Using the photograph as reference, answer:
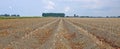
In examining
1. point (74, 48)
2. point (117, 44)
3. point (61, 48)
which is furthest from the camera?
point (117, 44)

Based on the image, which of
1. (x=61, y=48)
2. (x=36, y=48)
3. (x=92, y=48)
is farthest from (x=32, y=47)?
(x=92, y=48)

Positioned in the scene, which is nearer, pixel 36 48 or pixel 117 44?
pixel 36 48

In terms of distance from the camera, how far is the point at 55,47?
1717 cm

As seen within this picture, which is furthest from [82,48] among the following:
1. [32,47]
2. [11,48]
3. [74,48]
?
[11,48]

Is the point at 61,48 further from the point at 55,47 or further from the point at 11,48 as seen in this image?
the point at 11,48

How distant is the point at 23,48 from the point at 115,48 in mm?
5798


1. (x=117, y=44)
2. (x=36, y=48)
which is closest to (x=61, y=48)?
(x=36, y=48)

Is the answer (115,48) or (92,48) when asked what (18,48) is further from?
(115,48)

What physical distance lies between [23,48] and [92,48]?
4175mm

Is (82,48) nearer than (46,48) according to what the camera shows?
No

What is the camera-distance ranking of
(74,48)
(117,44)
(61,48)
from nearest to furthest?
(61,48), (74,48), (117,44)

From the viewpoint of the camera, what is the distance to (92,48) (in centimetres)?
1759

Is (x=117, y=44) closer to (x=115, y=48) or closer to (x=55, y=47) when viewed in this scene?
(x=115, y=48)

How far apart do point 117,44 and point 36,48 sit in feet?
20.1
